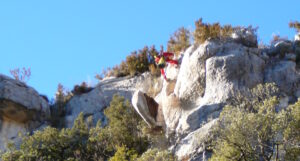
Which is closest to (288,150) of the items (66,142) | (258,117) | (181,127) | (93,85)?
(258,117)

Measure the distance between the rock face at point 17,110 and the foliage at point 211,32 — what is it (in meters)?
6.45

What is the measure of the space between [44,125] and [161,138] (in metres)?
5.69

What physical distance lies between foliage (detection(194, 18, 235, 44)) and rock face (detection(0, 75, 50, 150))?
645 centimetres

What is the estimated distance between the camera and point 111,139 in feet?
58.4

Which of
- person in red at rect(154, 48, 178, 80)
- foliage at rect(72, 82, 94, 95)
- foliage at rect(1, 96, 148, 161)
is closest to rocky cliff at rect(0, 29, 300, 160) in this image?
person in red at rect(154, 48, 178, 80)

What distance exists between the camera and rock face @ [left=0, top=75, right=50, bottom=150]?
20844 millimetres

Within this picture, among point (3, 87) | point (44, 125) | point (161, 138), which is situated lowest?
point (161, 138)

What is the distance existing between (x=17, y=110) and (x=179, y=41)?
6475 mm

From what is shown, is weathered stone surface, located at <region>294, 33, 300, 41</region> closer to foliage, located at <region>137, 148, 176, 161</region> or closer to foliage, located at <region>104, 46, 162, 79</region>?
foliage, located at <region>104, 46, 162, 79</region>

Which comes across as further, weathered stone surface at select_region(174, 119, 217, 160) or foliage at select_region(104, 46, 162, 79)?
foliage at select_region(104, 46, 162, 79)

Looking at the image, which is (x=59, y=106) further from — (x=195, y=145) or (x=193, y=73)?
(x=195, y=145)

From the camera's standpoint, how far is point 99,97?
73.2 ft

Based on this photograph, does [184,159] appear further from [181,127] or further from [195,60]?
[195,60]

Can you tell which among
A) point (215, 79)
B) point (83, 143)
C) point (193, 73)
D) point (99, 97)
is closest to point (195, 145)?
point (215, 79)
